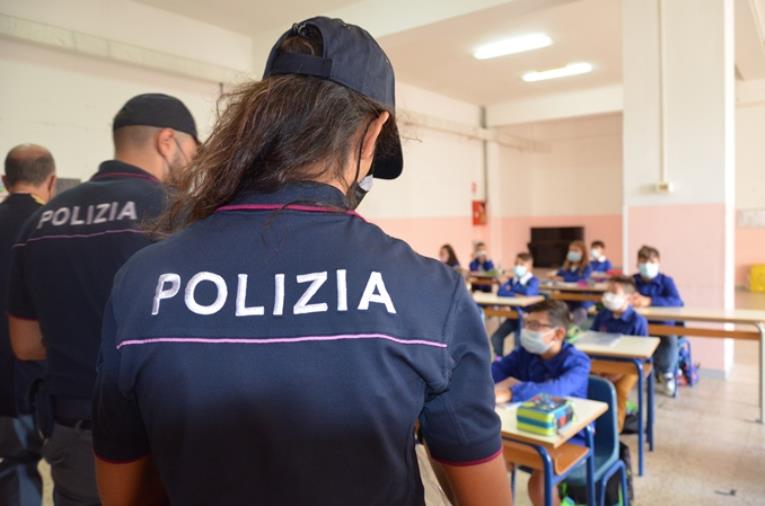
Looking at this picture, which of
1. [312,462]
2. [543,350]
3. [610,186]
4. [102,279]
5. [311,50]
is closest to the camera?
[312,462]

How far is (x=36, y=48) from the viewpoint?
480cm

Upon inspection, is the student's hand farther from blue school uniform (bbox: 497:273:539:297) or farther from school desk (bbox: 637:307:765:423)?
blue school uniform (bbox: 497:273:539:297)

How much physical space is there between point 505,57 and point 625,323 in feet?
16.1

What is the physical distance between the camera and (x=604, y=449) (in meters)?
2.53

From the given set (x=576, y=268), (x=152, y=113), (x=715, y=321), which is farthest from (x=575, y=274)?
(x=152, y=113)

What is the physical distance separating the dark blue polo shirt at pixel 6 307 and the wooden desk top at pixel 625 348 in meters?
2.96

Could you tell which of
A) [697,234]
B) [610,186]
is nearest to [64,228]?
[697,234]

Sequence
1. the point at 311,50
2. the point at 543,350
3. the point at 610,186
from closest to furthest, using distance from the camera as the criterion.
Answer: the point at 311,50 → the point at 543,350 → the point at 610,186

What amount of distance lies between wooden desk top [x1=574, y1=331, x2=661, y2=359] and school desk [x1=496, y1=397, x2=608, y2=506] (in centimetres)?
107

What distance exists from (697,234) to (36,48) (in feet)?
20.3

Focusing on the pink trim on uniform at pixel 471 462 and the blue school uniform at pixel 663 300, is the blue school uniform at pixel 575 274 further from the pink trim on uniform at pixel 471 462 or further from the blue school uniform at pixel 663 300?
the pink trim on uniform at pixel 471 462

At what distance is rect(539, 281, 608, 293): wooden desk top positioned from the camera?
621cm

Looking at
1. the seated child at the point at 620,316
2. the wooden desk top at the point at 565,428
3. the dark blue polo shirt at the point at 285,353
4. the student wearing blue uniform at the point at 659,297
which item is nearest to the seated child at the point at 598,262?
the student wearing blue uniform at the point at 659,297

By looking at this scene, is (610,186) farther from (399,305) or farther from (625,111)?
(399,305)
